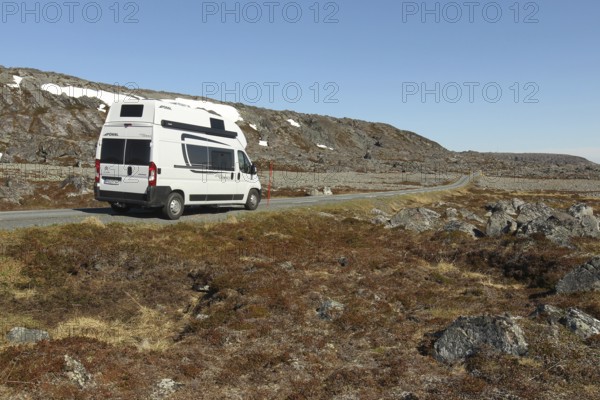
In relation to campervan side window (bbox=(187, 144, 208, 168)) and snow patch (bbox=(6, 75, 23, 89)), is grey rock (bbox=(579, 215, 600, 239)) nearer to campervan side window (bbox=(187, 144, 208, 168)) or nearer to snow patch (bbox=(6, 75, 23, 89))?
campervan side window (bbox=(187, 144, 208, 168))

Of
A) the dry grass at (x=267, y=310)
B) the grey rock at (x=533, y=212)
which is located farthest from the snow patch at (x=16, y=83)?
the grey rock at (x=533, y=212)

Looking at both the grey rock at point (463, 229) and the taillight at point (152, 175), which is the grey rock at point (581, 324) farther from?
the taillight at point (152, 175)

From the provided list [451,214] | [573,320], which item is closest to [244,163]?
[573,320]

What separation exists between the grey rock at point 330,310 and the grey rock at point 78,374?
545cm

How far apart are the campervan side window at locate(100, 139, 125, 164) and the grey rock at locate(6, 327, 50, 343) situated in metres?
9.93

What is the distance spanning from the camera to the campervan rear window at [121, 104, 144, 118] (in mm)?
17469

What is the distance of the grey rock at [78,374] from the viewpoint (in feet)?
22.9

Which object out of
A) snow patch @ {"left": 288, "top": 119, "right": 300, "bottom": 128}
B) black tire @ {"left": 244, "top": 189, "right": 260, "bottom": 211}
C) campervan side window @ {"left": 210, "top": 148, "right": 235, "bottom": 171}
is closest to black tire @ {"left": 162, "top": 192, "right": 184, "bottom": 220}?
campervan side window @ {"left": 210, "top": 148, "right": 235, "bottom": 171}

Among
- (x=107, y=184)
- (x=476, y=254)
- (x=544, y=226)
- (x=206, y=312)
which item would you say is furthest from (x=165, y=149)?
(x=544, y=226)

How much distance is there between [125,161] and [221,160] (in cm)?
443

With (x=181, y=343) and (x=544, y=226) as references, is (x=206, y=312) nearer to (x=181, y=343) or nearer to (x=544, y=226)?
(x=181, y=343)

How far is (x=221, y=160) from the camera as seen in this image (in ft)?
67.5

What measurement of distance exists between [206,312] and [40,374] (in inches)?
176

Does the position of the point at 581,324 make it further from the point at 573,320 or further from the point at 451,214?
the point at 451,214
